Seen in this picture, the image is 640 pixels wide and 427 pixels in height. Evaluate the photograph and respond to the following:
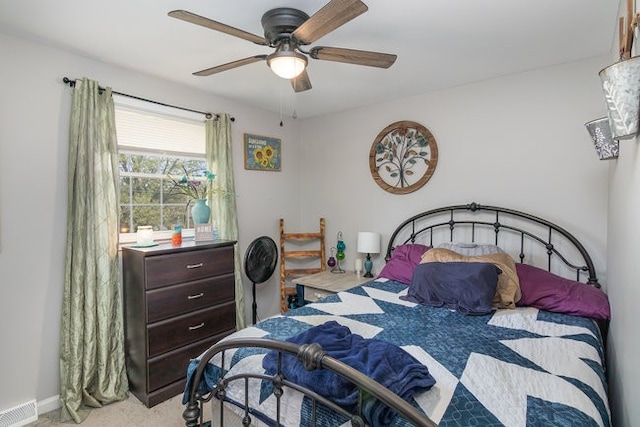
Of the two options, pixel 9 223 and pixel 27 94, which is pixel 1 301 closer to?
pixel 9 223

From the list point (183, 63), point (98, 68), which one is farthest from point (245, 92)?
point (98, 68)

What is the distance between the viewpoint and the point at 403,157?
10.9 ft

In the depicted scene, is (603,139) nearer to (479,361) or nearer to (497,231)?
(497,231)

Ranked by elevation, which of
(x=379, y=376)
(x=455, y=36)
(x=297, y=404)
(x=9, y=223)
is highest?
(x=455, y=36)

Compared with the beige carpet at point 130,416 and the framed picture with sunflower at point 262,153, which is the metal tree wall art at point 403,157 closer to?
the framed picture with sunflower at point 262,153

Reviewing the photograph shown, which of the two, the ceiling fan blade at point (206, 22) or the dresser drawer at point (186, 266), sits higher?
the ceiling fan blade at point (206, 22)

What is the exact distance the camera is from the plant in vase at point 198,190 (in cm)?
289

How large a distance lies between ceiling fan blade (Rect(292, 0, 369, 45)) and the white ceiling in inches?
9.6

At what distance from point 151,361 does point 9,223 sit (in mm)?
1291

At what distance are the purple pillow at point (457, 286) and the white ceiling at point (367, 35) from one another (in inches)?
58.8

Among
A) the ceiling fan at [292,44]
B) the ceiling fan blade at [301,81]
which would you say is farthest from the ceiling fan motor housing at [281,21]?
the ceiling fan blade at [301,81]

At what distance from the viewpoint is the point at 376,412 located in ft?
3.37

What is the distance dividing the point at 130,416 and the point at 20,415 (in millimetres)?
655

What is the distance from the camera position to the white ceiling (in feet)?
5.84
